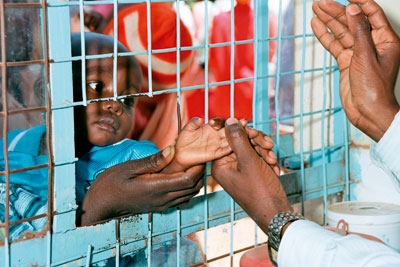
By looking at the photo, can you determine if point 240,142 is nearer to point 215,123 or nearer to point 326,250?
point 215,123

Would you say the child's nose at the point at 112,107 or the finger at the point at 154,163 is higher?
the child's nose at the point at 112,107

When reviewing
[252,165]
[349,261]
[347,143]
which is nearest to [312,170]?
[347,143]

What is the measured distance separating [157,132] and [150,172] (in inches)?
56.5

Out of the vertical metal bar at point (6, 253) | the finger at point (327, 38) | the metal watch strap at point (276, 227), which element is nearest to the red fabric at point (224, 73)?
the finger at point (327, 38)

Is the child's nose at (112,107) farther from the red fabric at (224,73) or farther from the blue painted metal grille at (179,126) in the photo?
the red fabric at (224,73)

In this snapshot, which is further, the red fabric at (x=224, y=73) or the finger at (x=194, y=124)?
the red fabric at (x=224, y=73)

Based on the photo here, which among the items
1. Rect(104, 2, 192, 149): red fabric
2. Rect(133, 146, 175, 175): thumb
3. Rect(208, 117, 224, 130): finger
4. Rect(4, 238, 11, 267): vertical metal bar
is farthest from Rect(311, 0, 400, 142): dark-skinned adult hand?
Rect(104, 2, 192, 149): red fabric

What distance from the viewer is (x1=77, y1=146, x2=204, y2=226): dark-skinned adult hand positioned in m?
1.30

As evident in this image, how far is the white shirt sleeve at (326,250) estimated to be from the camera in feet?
3.20

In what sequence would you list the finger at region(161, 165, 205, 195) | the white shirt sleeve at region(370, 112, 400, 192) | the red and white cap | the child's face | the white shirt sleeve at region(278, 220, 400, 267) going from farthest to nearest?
the red and white cap < the child's face < the finger at region(161, 165, 205, 195) < the white shirt sleeve at region(370, 112, 400, 192) < the white shirt sleeve at region(278, 220, 400, 267)

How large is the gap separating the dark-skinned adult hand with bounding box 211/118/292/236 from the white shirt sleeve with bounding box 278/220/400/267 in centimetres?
14

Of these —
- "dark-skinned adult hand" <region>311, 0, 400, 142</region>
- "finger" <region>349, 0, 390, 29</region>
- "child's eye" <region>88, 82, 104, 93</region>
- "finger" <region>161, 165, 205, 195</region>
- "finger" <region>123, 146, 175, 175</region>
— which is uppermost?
"finger" <region>349, 0, 390, 29</region>

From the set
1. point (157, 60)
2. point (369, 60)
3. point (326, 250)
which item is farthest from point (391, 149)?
point (157, 60)

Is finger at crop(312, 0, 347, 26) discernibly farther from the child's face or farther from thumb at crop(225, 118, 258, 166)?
the child's face
